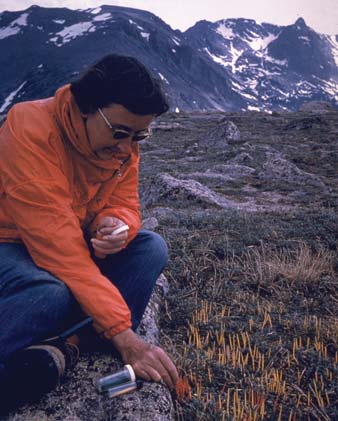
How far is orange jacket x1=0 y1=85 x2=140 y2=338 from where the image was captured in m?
2.59

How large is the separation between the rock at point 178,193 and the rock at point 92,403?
6430 millimetres

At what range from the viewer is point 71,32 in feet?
610

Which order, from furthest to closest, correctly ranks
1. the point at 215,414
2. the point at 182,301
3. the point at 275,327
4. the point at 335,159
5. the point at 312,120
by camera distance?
the point at 312,120
the point at 335,159
the point at 182,301
the point at 275,327
the point at 215,414

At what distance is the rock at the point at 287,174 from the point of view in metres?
12.3

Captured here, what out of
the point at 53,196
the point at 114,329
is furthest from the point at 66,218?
the point at 114,329

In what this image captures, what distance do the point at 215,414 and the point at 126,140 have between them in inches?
71.4

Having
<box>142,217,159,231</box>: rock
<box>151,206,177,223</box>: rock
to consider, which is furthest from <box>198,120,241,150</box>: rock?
<box>142,217,159,231</box>: rock

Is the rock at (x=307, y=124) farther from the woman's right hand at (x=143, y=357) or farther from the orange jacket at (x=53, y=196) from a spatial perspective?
the woman's right hand at (x=143, y=357)

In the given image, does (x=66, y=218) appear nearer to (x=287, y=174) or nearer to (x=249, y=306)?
(x=249, y=306)

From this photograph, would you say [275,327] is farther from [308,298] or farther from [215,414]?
[215,414]

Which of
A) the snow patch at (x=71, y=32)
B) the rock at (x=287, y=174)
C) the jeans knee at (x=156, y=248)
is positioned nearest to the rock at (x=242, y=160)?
the rock at (x=287, y=174)

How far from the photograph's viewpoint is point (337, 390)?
2975 millimetres

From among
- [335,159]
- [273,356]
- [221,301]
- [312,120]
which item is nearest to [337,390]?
[273,356]

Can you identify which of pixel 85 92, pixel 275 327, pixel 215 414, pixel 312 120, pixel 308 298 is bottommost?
pixel 312 120
